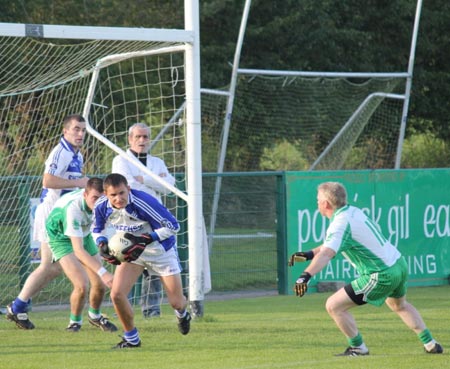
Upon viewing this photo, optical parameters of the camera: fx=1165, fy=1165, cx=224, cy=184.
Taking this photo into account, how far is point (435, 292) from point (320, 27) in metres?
11.4

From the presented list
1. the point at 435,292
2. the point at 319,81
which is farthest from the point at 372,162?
the point at 435,292

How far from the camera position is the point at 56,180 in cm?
1208

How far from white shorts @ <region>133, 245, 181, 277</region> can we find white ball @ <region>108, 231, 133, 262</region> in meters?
0.36

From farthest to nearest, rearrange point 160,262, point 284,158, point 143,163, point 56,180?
1. point 284,158
2. point 143,163
3. point 56,180
4. point 160,262

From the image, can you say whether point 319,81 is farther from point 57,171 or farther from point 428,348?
point 428,348

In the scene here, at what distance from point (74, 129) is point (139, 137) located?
2.41 ft

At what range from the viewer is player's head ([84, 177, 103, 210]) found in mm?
11195

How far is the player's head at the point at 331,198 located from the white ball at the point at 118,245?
1.73m

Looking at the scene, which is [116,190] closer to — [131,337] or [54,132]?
[131,337]

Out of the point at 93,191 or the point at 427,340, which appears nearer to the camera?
the point at 427,340

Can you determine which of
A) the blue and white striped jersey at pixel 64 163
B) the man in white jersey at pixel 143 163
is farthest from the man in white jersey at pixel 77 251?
the man in white jersey at pixel 143 163

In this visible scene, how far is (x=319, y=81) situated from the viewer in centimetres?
2131

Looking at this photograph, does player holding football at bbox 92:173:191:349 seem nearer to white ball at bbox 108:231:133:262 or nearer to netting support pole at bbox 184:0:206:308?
white ball at bbox 108:231:133:262

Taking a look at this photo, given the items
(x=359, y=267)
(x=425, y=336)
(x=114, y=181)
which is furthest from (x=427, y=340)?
(x=114, y=181)
